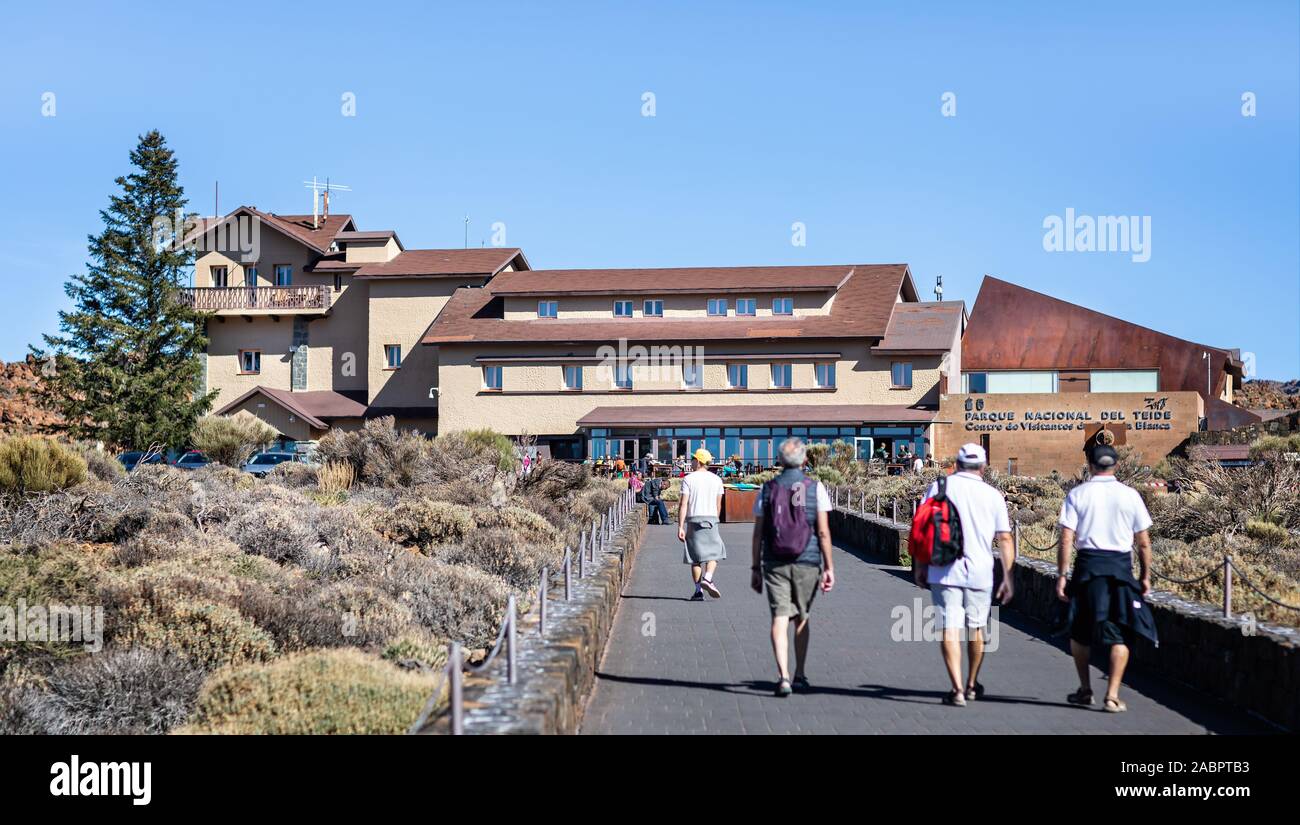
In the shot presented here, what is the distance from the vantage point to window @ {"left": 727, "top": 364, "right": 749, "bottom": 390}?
172 feet

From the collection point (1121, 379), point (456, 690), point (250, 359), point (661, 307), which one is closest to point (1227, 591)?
point (456, 690)

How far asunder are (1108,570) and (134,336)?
4883cm

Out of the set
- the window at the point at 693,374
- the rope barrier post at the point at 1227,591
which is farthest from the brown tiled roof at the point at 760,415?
the rope barrier post at the point at 1227,591

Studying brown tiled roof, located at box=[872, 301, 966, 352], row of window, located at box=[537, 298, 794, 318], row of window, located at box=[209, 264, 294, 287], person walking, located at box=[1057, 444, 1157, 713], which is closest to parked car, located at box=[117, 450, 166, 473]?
row of window, located at box=[209, 264, 294, 287]

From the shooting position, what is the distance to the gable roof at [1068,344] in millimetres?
54438

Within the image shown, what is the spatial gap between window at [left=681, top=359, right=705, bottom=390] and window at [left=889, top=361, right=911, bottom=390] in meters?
7.67

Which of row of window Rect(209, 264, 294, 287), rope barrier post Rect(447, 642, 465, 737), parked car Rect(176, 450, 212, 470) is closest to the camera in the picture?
rope barrier post Rect(447, 642, 465, 737)

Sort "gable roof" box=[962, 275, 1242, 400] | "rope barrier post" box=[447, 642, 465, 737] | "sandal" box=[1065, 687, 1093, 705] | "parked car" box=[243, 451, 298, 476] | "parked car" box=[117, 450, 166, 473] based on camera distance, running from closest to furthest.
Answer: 1. "rope barrier post" box=[447, 642, 465, 737]
2. "sandal" box=[1065, 687, 1093, 705]
3. "parked car" box=[243, 451, 298, 476]
4. "parked car" box=[117, 450, 166, 473]
5. "gable roof" box=[962, 275, 1242, 400]

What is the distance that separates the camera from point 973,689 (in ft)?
27.5

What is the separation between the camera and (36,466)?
1819 cm

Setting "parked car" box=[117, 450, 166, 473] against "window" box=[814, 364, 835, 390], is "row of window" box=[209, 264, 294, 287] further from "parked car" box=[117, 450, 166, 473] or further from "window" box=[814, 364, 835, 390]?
"window" box=[814, 364, 835, 390]

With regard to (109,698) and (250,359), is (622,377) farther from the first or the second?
(109,698)

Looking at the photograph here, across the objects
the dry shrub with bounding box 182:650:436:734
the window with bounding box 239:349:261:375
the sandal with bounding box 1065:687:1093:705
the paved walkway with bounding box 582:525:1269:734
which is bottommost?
the paved walkway with bounding box 582:525:1269:734
